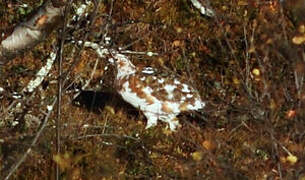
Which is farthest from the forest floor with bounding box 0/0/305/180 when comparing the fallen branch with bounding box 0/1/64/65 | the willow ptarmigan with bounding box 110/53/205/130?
the fallen branch with bounding box 0/1/64/65

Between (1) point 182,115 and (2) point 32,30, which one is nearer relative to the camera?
(2) point 32,30

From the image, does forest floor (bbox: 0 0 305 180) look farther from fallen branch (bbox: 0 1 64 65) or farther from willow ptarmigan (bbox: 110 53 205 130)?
fallen branch (bbox: 0 1 64 65)

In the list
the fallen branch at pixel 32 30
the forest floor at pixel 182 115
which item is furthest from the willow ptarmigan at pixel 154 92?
the fallen branch at pixel 32 30

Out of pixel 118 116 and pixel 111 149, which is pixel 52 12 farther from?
pixel 118 116

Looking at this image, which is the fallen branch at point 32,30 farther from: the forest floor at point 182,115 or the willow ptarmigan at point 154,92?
the willow ptarmigan at point 154,92

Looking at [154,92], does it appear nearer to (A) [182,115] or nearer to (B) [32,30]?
(A) [182,115]

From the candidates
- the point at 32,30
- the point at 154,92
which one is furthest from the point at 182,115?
the point at 32,30

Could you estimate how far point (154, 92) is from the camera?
8.47 meters

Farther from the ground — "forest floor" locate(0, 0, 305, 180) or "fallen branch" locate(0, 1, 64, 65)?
"fallen branch" locate(0, 1, 64, 65)

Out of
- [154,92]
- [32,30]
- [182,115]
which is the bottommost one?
[182,115]

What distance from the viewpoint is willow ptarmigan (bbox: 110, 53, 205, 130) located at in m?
8.32

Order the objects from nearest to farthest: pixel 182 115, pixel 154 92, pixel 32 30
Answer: pixel 32 30 < pixel 154 92 < pixel 182 115

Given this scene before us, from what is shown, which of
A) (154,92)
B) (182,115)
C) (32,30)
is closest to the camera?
(32,30)

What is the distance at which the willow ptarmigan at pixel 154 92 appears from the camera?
8.32m
